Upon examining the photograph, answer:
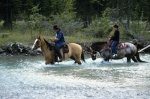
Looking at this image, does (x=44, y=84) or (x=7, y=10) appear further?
(x=7, y=10)

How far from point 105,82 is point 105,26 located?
2585 cm

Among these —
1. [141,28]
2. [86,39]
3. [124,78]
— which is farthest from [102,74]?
[141,28]

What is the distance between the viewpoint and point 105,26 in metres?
46.9

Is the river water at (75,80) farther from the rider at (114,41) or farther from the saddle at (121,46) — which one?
the saddle at (121,46)

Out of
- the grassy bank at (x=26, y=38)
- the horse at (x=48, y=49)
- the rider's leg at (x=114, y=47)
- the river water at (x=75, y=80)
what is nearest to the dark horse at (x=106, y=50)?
the rider's leg at (x=114, y=47)

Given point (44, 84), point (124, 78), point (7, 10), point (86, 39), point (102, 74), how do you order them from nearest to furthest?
point (44, 84) → point (124, 78) → point (102, 74) → point (86, 39) → point (7, 10)

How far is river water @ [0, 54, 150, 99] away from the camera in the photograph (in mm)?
18172

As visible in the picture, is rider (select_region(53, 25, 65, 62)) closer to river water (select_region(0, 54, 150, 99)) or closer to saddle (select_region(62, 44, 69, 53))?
saddle (select_region(62, 44, 69, 53))

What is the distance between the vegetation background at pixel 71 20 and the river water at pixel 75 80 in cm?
1296

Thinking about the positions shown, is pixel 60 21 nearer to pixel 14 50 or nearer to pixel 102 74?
pixel 14 50

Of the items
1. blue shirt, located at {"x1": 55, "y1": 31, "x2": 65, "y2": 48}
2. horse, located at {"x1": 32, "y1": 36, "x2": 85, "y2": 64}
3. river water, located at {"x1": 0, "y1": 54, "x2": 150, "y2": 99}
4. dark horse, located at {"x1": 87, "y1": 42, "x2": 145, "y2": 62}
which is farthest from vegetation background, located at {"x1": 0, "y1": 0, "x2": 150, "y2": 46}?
river water, located at {"x1": 0, "y1": 54, "x2": 150, "y2": 99}

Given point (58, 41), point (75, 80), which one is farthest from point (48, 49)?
point (75, 80)

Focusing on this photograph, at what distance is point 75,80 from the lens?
72.0 ft

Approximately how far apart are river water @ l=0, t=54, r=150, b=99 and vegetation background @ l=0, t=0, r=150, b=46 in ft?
42.5
